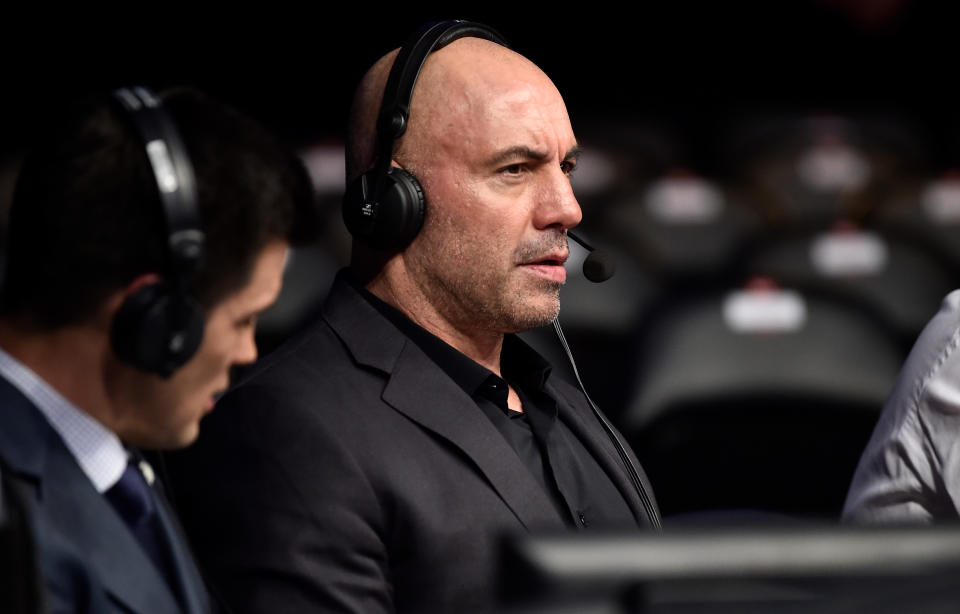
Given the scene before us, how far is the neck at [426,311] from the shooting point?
62.5 inches

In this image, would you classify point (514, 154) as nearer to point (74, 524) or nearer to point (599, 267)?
point (599, 267)

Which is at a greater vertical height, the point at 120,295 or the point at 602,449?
the point at 120,295

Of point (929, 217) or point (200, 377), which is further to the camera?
point (929, 217)

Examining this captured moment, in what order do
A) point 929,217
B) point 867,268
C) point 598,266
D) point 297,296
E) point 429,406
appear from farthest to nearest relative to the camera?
point 929,217, point 867,268, point 297,296, point 598,266, point 429,406

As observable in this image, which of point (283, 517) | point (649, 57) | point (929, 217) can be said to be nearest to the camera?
point (283, 517)

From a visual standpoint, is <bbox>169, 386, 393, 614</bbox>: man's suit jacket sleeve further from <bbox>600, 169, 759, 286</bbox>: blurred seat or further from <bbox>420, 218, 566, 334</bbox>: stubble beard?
<bbox>600, 169, 759, 286</bbox>: blurred seat

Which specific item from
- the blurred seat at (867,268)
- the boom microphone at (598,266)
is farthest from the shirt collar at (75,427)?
the blurred seat at (867,268)

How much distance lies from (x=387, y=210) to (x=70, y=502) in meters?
0.70

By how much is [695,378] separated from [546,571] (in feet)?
7.45

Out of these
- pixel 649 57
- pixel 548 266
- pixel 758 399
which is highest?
pixel 649 57

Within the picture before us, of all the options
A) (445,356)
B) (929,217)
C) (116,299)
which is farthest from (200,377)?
(929,217)

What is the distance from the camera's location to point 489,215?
1550 mm

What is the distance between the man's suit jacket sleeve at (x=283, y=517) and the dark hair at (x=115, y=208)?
1.23ft

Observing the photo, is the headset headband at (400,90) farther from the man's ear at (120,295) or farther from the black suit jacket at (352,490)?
the man's ear at (120,295)
